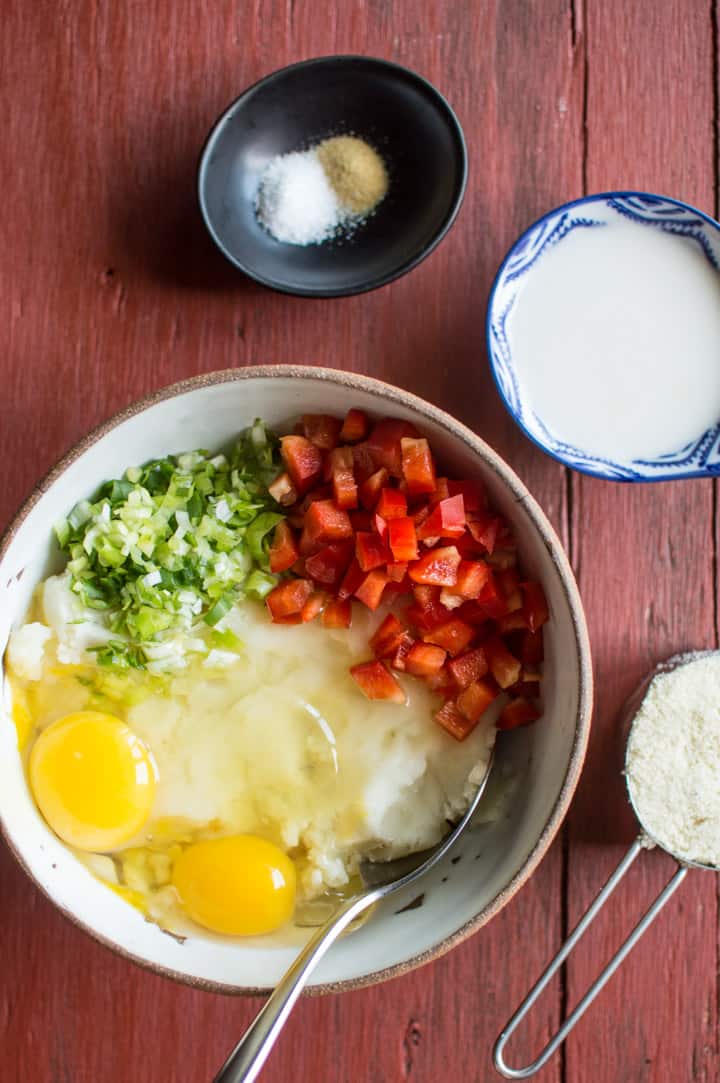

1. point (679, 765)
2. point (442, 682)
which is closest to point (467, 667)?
point (442, 682)

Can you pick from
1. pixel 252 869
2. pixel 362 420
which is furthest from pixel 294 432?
pixel 252 869

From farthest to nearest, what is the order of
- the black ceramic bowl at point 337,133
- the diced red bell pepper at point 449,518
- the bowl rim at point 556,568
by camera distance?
the black ceramic bowl at point 337,133 → the diced red bell pepper at point 449,518 → the bowl rim at point 556,568

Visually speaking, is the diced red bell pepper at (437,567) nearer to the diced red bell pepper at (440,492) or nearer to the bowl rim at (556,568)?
the diced red bell pepper at (440,492)

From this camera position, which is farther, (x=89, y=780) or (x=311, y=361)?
(x=311, y=361)

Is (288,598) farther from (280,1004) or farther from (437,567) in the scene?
(280,1004)

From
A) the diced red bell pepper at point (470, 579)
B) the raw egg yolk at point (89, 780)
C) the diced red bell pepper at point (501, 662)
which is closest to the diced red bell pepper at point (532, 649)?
the diced red bell pepper at point (501, 662)

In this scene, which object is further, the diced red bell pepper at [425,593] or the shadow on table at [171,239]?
the shadow on table at [171,239]
